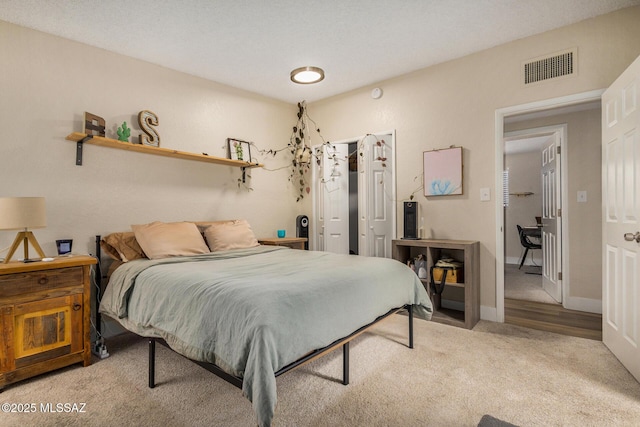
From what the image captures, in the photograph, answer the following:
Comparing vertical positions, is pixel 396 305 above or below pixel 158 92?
below

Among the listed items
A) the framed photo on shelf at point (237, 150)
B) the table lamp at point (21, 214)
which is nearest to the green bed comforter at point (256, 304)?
the table lamp at point (21, 214)

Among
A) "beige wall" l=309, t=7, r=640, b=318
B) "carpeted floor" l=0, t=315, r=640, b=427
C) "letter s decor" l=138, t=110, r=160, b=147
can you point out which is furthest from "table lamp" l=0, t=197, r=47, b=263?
A: "beige wall" l=309, t=7, r=640, b=318

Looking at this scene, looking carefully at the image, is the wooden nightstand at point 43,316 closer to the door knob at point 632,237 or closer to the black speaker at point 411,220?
the black speaker at point 411,220

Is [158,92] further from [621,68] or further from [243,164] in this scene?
[621,68]

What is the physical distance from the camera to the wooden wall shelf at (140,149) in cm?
275

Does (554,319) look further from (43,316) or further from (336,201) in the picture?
(43,316)

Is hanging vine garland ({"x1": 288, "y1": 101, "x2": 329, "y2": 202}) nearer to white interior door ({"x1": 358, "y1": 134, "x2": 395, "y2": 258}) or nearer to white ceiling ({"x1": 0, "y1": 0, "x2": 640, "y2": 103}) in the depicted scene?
white interior door ({"x1": 358, "y1": 134, "x2": 395, "y2": 258})

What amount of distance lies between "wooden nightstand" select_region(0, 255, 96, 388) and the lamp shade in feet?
0.86

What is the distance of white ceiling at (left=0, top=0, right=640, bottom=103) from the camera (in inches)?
98.0

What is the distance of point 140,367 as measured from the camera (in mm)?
2328

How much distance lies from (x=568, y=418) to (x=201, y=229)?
317cm

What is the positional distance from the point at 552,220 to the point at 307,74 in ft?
11.7

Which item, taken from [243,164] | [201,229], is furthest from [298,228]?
[201,229]

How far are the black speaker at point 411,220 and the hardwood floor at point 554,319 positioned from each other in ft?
4.09
